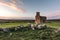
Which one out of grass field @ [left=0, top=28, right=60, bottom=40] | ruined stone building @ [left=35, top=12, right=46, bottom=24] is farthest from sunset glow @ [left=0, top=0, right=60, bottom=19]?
grass field @ [left=0, top=28, right=60, bottom=40]

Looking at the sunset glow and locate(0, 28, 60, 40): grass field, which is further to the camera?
the sunset glow

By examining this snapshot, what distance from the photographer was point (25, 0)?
7.70 ft

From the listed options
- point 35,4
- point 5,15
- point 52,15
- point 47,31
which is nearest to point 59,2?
point 52,15

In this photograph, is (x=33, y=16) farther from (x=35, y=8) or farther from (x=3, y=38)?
(x=3, y=38)

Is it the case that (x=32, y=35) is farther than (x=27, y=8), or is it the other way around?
(x=27, y=8)

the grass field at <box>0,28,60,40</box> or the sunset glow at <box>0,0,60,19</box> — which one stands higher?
the sunset glow at <box>0,0,60,19</box>

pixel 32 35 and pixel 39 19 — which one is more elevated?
pixel 39 19

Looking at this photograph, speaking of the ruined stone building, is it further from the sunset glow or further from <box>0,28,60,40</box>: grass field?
<box>0,28,60,40</box>: grass field

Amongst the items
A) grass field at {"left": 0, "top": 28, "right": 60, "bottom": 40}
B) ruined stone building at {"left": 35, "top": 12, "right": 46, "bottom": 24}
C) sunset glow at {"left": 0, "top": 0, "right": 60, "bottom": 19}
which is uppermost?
sunset glow at {"left": 0, "top": 0, "right": 60, "bottom": 19}

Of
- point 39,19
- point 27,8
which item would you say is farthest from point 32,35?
point 27,8

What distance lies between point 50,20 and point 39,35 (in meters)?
0.35

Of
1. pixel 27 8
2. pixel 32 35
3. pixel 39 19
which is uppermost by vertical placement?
pixel 27 8

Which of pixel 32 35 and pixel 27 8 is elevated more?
pixel 27 8

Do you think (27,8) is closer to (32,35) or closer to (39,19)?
(39,19)
